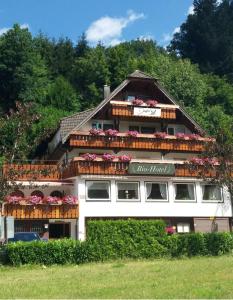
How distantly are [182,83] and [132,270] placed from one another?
172 ft

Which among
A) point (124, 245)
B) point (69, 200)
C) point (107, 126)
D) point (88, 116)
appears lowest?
point (124, 245)

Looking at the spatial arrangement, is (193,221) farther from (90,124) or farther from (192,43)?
(192,43)

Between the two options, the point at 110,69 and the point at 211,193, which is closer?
the point at 211,193

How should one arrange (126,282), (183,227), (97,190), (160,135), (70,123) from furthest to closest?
(70,123) → (160,135) → (183,227) → (97,190) → (126,282)

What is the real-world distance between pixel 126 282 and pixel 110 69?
60555mm

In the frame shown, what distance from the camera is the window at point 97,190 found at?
40.9 metres

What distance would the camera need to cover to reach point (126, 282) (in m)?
16.2

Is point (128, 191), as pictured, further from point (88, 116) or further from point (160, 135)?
point (88, 116)

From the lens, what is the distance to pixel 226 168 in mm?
31125

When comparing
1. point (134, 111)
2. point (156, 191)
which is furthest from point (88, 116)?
point (156, 191)

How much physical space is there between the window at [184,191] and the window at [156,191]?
1018mm

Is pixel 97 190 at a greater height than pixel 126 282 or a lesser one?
greater

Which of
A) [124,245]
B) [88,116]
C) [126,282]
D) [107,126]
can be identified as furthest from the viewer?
[107,126]

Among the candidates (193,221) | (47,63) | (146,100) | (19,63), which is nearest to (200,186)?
(193,221)
